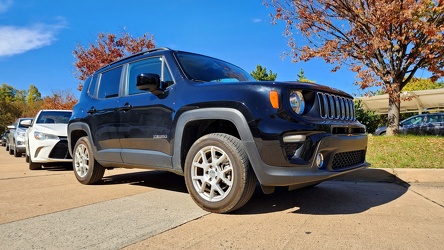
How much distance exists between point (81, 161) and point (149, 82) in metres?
2.46

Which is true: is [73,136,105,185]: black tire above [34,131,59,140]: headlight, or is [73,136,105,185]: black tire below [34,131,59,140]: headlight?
below

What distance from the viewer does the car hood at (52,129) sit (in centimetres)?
725

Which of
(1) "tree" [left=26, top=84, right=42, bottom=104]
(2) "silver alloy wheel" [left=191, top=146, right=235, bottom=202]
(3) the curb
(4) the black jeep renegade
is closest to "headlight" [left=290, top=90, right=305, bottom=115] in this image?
(4) the black jeep renegade

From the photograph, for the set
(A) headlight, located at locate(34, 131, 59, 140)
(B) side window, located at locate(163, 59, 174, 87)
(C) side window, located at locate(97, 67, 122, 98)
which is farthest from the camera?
(A) headlight, located at locate(34, 131, 59, 140)

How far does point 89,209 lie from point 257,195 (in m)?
2.06

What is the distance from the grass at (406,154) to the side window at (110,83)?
4.78 m

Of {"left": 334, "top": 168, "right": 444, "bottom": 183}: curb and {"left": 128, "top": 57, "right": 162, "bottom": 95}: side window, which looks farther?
{"left": 334, "top": 168, "right": 444, "bottom": 183}: curb

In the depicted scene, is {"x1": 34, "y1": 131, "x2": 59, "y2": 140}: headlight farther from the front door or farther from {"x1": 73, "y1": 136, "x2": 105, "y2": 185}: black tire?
the front door

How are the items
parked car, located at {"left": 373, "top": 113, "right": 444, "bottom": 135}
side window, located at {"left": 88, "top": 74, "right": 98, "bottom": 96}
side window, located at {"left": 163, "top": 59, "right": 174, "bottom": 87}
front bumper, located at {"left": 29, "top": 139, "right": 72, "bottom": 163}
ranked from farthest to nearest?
parked car, located at {"left": 373, "top": 113, "right": 444, "bottom": 135} < front bumper, located at {"left": 29, "top": 139, "right": 72, "bottom": 163} < side window, located at {"left": 88, "top": 74, "right": 98, "bottom": 96} < side window, located at {"left": 163, "top": 59, "right": 174, "bottom": 87}

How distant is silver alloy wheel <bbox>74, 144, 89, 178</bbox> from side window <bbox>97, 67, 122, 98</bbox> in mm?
958

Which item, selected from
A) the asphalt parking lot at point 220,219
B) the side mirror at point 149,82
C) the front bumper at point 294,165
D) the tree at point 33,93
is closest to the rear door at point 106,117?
the asphalt parking lot at point 220,219

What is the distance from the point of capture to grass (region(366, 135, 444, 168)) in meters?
5.96

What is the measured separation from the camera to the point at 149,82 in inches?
147

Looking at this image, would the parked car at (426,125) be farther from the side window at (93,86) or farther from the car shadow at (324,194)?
the side window at (93,86)
